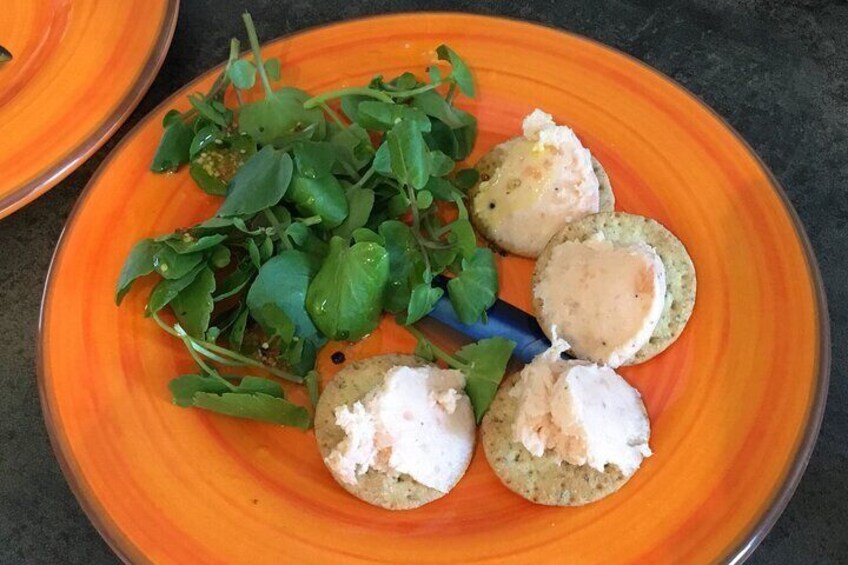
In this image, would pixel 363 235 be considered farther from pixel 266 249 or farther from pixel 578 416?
pixel 578 416

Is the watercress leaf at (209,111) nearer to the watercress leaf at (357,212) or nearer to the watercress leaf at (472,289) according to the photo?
the watercress leaf at (357,212)

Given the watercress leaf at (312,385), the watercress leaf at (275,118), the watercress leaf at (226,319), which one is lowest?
the watercress leaf at (312,385)

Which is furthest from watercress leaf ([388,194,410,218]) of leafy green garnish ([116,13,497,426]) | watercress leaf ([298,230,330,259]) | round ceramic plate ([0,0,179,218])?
round ceramic plate ([0,0,179,218])

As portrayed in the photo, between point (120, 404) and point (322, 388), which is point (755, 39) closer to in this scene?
point (322, 388)

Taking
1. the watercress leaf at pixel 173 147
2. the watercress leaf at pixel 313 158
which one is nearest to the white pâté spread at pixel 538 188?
the watercress leaf at pixel 313 158

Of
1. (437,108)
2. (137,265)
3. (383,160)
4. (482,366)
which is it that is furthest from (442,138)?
(137,265)
